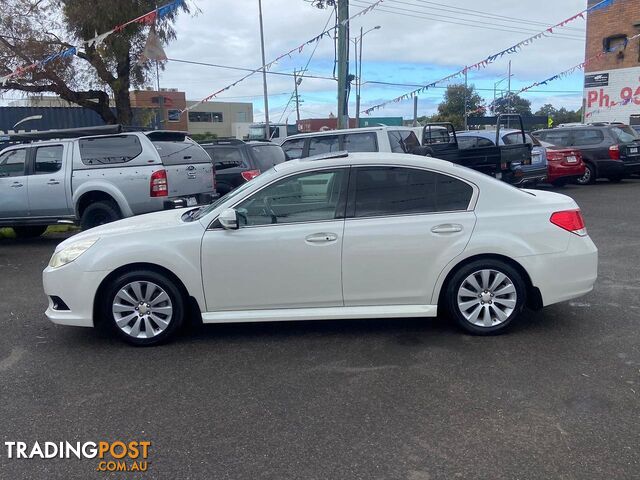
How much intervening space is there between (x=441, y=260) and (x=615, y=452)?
2.06 metres

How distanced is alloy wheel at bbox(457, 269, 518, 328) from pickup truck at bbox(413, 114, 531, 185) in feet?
21.6

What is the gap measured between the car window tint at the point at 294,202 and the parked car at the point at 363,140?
19.2ft

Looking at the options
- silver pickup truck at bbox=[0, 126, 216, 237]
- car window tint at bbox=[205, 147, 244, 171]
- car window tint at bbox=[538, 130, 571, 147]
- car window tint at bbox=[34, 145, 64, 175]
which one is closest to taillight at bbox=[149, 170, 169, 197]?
silver pickup truck at bbox=[0, 126, 216, 237]

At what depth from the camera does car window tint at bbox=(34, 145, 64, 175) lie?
9.62 metres

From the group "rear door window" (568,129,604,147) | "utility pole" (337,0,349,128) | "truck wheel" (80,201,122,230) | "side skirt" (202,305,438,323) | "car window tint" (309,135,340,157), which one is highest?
"utility pole" (337,0,349,128)

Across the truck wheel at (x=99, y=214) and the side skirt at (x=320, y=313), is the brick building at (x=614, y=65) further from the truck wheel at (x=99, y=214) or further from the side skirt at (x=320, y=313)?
the side skirt at (x=320, y=313)

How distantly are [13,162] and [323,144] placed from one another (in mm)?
5480

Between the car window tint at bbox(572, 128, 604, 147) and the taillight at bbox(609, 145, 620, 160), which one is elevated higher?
the car window tint at bbox(572, 128, 604, 147)

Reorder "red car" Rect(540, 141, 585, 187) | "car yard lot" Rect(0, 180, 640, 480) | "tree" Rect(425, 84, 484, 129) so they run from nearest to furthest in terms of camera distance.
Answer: "car yard lot" Rect(0, 180, 640, 480) < "red car" Rect(540, 141, 585, 187) < "tree" Rect(425, 84, 484, 129)

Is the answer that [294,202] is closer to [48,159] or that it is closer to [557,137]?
[48,159]

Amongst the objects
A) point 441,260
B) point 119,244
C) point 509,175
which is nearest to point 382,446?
point 441,260

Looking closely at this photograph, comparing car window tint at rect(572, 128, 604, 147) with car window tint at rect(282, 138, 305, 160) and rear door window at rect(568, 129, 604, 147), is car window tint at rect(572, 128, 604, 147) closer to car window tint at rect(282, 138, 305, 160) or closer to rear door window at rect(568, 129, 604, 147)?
rear door window at rect(568, 129, 604, 147)

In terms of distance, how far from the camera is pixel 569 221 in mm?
5102

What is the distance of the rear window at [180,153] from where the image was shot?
937 cm
